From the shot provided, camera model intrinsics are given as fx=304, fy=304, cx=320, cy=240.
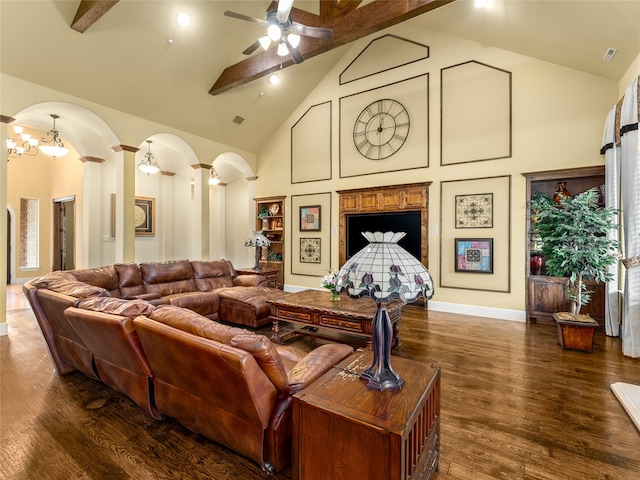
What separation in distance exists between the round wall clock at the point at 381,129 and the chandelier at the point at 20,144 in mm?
6655

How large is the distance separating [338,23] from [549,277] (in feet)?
→ 16.1

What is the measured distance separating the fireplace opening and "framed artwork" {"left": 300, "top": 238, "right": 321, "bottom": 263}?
2.68 feet

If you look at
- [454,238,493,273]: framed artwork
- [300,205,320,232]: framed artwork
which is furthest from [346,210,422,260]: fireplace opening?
[300,205,320,232]: framed artwork

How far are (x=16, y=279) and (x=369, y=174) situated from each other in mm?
9442

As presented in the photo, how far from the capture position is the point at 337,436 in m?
1.24

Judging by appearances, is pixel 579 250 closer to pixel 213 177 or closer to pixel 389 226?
pixel 389 226

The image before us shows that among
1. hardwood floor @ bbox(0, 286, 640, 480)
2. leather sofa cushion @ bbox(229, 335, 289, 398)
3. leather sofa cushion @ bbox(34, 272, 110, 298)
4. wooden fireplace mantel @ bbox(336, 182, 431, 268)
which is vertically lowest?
hardwood floor @ bbox(0, 286, 640, 480)

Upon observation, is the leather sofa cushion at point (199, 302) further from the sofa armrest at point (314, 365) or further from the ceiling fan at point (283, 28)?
the ceiling fan at point (283, 28)

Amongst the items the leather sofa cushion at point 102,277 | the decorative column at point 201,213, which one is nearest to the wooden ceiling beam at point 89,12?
the decorative column at point 201,213

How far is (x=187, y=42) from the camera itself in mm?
4832

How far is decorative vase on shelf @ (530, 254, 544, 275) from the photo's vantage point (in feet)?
15.3

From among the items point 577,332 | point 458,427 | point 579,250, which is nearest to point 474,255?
point 579,250

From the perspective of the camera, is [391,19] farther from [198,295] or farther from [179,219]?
[179,219]

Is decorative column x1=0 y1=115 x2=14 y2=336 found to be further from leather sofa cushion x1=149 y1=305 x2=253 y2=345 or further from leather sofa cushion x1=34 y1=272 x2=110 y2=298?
leather sofa cushion x1=149 y1=305 x2=253 y2=345
